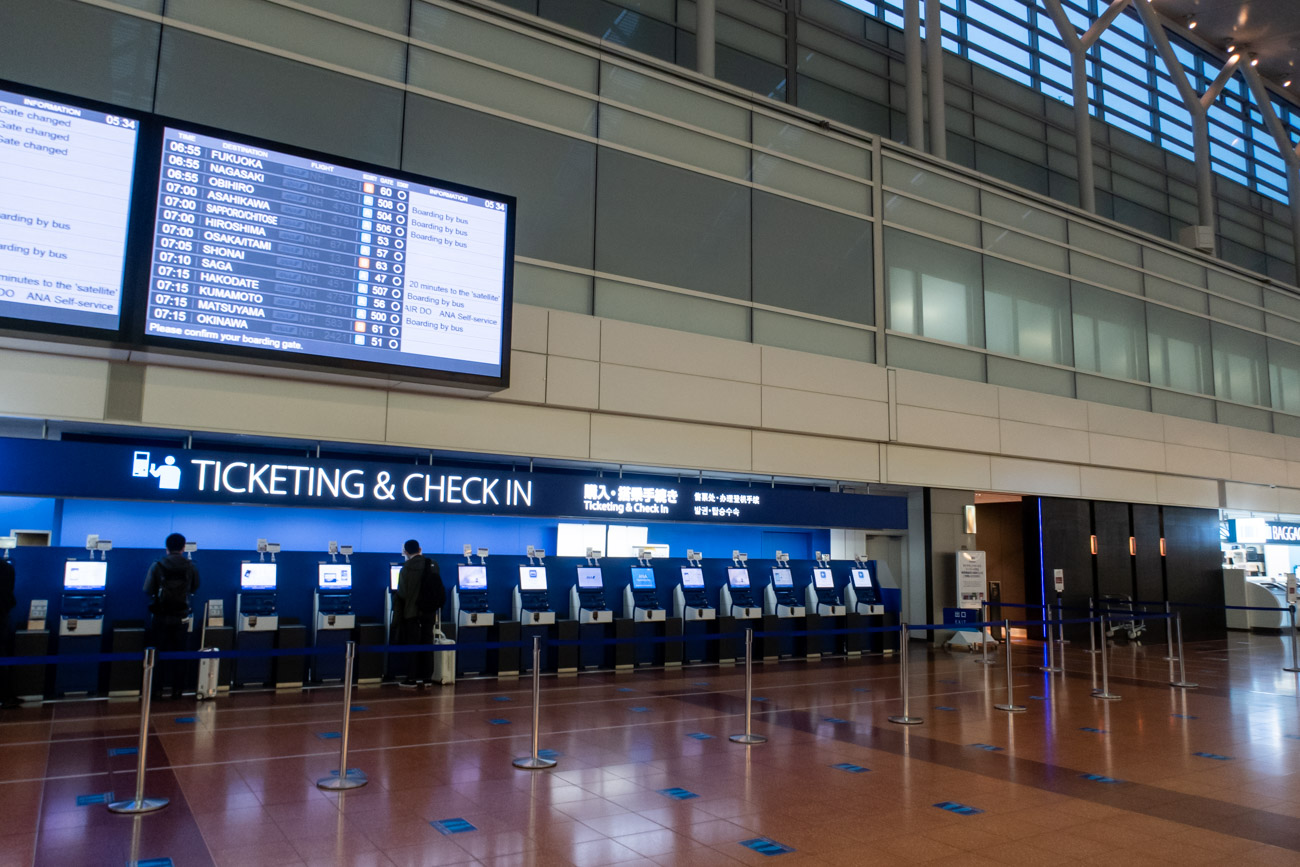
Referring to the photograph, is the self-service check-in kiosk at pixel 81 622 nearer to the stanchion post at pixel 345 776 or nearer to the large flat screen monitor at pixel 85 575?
the large flat screen monitor at pixel 85 575

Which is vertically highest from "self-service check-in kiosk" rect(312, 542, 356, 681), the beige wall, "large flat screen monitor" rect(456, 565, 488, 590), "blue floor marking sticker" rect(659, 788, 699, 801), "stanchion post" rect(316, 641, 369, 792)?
the beige wall

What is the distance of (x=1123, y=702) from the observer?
369 inches

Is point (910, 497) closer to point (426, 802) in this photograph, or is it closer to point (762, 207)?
point (762, 207)

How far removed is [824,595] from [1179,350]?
10632 millimetres

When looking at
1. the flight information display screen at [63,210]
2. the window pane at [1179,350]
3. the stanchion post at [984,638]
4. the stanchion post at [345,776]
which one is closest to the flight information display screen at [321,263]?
the flight information display screen at [63,210]

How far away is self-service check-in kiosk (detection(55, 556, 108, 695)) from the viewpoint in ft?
27.7

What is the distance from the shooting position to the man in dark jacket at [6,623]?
310 inches

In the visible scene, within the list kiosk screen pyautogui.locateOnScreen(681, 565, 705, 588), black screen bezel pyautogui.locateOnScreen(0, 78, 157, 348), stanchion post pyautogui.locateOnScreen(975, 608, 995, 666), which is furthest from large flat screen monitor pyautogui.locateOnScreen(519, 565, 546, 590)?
stanchion post pyautogui.locateOnScreen(975, 608, 995, 666)

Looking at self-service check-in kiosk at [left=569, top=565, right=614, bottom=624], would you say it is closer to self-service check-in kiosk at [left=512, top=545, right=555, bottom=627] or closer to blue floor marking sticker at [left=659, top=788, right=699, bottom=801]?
self-service check-in kiosk at [left=512, top=545, right=555, bottom=627]

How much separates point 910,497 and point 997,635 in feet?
12.2

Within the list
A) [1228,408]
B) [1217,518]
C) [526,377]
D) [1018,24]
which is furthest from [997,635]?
[1018,24]

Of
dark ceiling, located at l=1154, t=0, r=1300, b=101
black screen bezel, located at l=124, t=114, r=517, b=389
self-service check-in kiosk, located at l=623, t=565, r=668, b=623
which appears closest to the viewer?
black screen bezel, located at l=124, t=114, r=517, b=389

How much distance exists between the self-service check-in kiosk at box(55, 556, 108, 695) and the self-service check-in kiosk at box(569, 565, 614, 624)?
207 inches

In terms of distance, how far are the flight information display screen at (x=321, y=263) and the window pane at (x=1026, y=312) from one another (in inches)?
375
